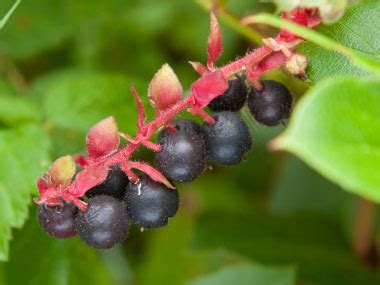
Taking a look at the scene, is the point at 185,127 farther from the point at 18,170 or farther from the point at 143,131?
the point at 18,170

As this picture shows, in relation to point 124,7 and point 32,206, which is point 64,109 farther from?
point 124,7

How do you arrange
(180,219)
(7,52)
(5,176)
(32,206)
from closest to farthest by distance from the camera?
(5,176) < (32,206) < (7,52) < (180,219)

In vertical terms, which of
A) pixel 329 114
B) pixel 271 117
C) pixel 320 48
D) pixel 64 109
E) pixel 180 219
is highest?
pixel 329 114

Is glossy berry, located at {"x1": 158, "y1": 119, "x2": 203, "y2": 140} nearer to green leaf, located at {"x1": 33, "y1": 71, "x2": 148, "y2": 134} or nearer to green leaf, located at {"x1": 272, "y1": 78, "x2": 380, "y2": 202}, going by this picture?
green leaf, located at {"x1": 272, "y1": 78, "x2": 380, "y2": 202}

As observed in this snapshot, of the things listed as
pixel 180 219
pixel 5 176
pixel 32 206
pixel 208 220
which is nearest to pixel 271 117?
pixel 5 176

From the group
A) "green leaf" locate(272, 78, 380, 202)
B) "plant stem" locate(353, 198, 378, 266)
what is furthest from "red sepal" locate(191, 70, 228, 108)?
"plant stem" locate(353, 198, 378, 266)

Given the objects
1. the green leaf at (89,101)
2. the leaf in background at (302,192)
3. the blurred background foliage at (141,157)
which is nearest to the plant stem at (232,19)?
the blurred background foliage at (141,157)
